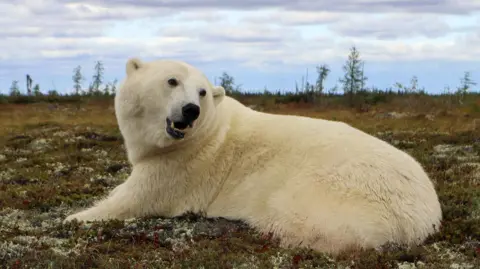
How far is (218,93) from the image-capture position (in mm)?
7438

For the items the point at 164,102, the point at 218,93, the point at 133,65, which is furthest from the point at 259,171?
the point at 133,65

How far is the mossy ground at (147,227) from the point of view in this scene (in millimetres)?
5832

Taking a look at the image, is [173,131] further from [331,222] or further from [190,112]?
[331,222]

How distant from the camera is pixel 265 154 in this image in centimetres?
727

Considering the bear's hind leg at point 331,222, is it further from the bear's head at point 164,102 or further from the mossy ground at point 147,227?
the bear's head at point 164,102

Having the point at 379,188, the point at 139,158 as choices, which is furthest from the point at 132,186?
the point at 379,188

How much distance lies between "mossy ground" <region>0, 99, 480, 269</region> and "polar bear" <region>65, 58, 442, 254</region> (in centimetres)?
20

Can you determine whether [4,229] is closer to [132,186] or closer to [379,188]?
[132,186]

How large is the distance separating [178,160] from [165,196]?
0.43 meters

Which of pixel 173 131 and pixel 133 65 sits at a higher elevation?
pixel 133 65

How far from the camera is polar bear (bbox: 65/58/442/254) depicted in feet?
20.4

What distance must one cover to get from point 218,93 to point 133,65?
3.20 feet

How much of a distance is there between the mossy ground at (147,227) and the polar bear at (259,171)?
0.20 metres

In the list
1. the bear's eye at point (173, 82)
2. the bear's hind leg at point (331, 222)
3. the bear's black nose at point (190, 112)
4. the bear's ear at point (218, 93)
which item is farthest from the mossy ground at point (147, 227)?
the bear's eye at point (173, 82)
